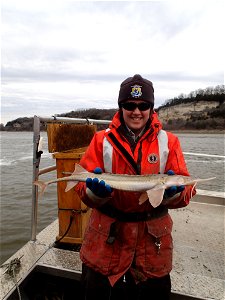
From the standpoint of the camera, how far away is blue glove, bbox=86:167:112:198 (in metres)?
2.66

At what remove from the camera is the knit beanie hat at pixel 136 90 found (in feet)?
9.71

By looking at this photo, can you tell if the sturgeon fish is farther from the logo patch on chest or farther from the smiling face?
the smiling face

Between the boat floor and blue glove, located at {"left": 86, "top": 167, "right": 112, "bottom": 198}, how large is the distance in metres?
1.31

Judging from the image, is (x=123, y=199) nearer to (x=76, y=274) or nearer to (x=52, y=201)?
(x=76, y=274)

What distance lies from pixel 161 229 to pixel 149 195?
363mm

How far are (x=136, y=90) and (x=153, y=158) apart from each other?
0.63 meters

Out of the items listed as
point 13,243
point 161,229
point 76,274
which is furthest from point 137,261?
point 13,243

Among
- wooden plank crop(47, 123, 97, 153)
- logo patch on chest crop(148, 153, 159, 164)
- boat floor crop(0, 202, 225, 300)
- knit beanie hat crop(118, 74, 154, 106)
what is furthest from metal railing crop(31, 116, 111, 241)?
logo patch on chest crop(148, 153, 159, 164)

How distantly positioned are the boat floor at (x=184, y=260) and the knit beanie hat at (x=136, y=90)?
195 cm

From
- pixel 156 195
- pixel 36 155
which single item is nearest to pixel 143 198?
pixel 156 195

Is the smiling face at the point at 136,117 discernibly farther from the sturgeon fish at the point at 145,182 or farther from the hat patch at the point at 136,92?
the sturgeon fish at the point at 145,182

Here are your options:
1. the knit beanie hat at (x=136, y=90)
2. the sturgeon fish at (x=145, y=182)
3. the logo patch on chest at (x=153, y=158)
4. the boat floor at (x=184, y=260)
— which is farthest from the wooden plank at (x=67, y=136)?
the logo patch on chest at (x=153, y=158)

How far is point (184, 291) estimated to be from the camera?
3.35m

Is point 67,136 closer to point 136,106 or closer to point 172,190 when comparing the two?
point 136,106
